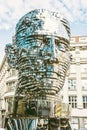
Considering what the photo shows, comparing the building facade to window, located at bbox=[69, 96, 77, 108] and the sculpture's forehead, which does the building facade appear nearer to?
window, located at bbox=[69, 96, 77, 108]

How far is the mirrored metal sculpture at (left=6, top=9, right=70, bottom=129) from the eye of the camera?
306 cm

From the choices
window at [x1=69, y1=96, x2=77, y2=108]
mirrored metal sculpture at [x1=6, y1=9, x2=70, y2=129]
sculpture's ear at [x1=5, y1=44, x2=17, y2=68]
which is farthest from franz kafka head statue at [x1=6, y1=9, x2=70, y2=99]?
window at [x1=69, y1=96, x2=77, y2=108]

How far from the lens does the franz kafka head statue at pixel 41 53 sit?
10.0 ft

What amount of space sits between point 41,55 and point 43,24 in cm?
42

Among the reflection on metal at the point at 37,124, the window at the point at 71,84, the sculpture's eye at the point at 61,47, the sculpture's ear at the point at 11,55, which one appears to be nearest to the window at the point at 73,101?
the window at the point at 71,84

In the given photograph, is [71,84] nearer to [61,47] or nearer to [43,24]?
[61,47]

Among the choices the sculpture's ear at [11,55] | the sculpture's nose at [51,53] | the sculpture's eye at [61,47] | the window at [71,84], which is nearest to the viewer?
the sculpture's nose at [51,53]

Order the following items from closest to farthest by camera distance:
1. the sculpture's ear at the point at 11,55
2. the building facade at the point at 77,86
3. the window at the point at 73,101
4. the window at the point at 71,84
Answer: the sculpture's ear at the point at 11,55
the building facade at the point at 77,86
the window at the point at 73,101
the window at the point at 71,84

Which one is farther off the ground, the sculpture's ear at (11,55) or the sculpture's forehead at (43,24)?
the sculpture's forehead at (43,24)

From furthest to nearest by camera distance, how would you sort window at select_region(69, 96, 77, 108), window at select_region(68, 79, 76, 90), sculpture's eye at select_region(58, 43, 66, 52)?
1. window at select_region(68, 79, 76, 90)
2. window at select_region(69, 96, 77, 108)
3. sculpture's eye at select_region(58, 43, 66, 52)

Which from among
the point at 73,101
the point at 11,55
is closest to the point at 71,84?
the point at 73,101

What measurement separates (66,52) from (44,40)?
0.37m

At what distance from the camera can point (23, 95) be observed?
3117mm

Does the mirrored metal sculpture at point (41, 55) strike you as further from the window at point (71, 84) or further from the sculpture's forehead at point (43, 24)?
the window at point (71, 84)
